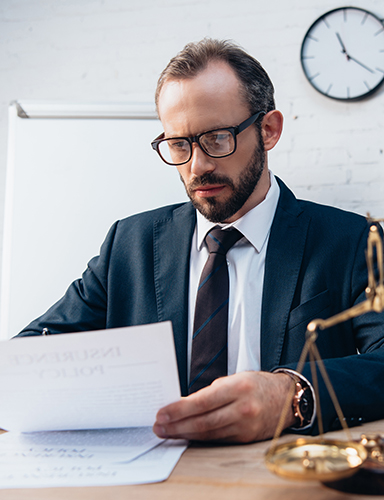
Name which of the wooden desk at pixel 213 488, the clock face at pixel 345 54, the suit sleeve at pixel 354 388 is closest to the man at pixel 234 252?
the suit sleeve at pixel 354 388

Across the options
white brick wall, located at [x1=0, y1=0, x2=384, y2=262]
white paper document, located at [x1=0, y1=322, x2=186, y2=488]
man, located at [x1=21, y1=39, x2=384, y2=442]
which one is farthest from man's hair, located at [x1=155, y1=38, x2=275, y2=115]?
white paper document, located at [x1=0, y1=322, x2=186, y2=488]

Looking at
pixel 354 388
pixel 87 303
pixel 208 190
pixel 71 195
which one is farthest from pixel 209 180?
pixel 71 195

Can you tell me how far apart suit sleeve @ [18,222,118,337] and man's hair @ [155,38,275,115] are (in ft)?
1.81

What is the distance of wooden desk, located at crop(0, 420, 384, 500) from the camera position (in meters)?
0.54

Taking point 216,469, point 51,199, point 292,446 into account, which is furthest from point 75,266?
point 292,446

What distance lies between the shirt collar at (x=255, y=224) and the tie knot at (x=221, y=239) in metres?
0.02

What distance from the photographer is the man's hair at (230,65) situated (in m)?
1.32

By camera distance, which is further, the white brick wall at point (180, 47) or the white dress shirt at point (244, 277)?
the white brick wall at point (180, 47)

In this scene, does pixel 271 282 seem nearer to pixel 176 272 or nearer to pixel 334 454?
pixel 176 272

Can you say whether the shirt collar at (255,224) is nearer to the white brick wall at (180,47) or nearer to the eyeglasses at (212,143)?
the eyeglasses at (212,143)

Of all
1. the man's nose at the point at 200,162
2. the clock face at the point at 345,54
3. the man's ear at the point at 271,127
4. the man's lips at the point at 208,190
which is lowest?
the man's lips at the point at 208,190

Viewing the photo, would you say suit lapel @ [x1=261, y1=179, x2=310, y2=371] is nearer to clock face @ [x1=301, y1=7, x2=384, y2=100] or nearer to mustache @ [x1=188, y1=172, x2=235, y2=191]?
mustache @ [x1=188, y1=172, x2=235, y2=191]

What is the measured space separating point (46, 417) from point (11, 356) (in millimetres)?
155

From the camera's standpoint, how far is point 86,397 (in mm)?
712
